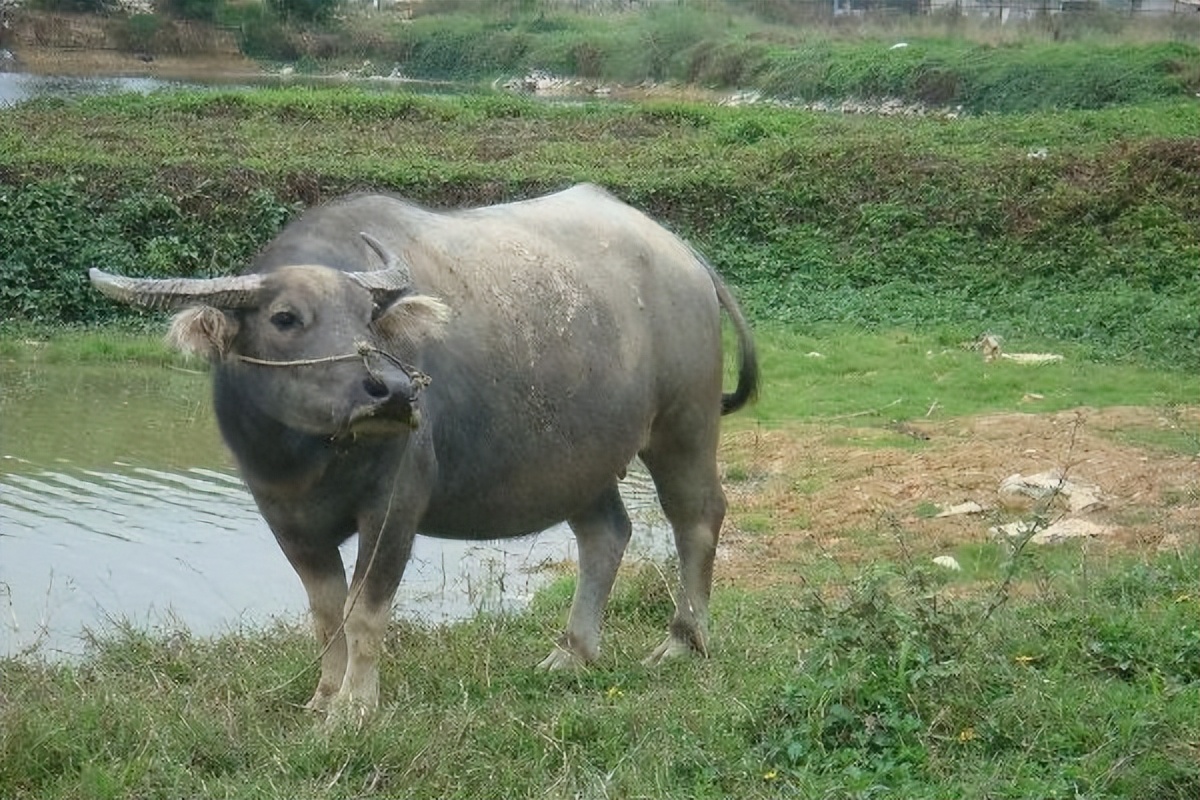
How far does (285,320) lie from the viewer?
14.0 feet

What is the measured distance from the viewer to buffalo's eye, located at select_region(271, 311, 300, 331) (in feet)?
14.0

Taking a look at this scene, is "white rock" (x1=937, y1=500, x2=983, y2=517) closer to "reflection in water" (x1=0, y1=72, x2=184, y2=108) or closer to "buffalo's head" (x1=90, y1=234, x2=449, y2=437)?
"buffalo's head" (x1=90, y1=234, x2=449, y2=437)

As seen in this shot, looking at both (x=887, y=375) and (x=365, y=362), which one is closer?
(x=365, y=362)

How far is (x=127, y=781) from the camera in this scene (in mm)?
3688

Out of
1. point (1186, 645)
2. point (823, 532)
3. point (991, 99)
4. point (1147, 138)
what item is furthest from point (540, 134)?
point (1186, 645)

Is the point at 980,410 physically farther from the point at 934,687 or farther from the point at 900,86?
the point at 900,86

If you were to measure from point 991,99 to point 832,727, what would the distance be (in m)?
28.1

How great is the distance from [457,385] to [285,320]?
638 millimetres

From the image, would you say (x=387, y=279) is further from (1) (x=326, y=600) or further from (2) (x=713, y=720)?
(2) (x=713, y=720)

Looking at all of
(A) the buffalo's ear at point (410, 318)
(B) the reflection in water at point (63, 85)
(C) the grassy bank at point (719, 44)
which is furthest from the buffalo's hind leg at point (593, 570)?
(C) the grassy bank at point (719, 44)

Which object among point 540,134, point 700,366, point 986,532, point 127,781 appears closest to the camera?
point 127,781

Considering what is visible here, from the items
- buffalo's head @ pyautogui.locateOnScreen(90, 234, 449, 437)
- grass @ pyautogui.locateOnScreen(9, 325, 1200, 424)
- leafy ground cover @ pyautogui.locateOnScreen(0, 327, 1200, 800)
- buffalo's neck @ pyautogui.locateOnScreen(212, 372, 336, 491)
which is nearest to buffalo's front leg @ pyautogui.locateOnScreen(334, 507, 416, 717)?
leafy ground cover @ pyautogui.locateOnScreen(0, 327, 1200, 800)

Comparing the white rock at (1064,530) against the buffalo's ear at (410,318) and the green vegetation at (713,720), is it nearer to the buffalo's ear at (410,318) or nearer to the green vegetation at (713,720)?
the green vegetation at (713,720)

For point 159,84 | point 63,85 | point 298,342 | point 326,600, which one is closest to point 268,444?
point 298,342
